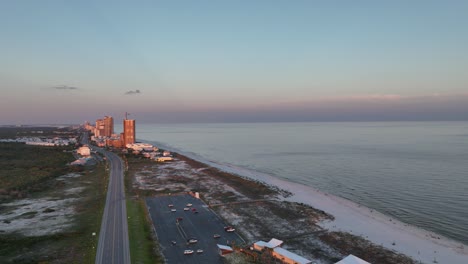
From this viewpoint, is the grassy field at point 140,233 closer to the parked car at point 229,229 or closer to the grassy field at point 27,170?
the parked car at point 229,229

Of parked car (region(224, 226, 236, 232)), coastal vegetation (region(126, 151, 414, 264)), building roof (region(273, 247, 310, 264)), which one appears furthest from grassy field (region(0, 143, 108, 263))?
building roof (region(273, 247, 310, 264))

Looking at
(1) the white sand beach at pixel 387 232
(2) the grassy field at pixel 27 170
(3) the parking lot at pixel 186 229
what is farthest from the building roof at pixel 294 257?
(2) the grassy field at pixel 27 170

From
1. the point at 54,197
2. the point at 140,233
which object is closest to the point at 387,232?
the point at 140,233

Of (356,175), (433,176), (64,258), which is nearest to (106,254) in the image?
(64,258)

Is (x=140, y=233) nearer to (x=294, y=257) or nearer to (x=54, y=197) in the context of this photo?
A: (x=294, y=257)

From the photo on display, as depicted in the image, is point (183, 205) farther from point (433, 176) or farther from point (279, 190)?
point (433, 176)

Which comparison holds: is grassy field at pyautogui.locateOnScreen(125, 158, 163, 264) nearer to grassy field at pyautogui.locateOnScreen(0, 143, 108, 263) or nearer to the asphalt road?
the asphalt road
